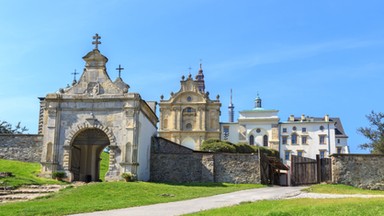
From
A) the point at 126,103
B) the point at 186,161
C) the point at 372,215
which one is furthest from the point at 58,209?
the point at 186,161

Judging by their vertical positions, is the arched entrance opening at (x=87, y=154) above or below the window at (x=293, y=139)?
below

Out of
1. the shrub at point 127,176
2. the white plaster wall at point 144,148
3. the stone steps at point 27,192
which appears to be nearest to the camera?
the stone steps at point 27,192

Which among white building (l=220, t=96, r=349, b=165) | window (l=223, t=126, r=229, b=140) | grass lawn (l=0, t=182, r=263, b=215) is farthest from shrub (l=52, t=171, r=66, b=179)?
window (l=223, t=126, r=229, b=140)

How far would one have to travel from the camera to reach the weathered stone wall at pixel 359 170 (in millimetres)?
32031

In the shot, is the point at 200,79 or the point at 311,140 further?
the point at 200,79

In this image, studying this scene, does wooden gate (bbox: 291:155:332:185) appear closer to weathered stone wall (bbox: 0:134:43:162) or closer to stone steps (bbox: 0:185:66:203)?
stone steps (bbox: 0:185:66:203)

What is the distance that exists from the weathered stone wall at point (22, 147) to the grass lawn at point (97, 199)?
38.1ft

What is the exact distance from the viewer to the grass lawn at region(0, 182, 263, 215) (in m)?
17.9

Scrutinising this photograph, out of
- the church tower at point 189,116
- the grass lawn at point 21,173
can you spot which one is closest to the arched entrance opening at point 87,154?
the grass lawn at point 21,173

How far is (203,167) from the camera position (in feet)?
116

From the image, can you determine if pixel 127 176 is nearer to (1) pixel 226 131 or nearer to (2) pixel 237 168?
(2) pixel 237 168

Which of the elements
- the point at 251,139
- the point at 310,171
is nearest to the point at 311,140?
the point at 251,139

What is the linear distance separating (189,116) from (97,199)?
61295 mm

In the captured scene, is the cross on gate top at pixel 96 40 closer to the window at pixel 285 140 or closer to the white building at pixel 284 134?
the white building at pixel 284 134
